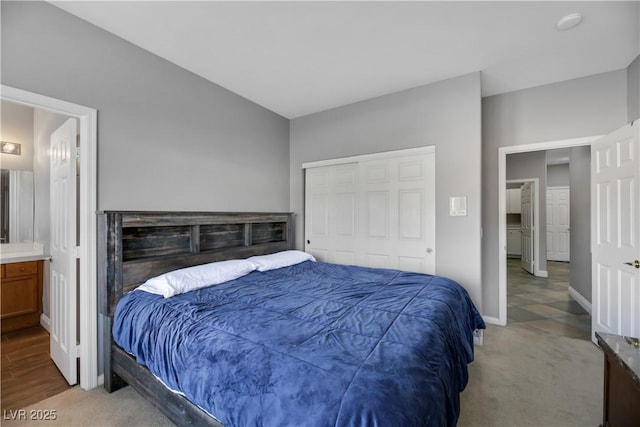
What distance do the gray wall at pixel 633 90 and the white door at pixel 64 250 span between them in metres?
5.05

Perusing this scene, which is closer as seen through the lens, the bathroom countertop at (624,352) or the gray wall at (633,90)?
the bathroom countertop at (624,352)

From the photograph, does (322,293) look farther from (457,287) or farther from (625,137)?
(625,137)

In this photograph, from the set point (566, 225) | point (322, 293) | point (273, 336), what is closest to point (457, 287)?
point (322, 293)

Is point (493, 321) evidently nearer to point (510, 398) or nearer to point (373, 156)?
point (510, 398)

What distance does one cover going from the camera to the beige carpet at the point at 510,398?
1728 mm

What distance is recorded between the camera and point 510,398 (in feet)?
6.31

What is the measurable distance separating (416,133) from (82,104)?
3175mm

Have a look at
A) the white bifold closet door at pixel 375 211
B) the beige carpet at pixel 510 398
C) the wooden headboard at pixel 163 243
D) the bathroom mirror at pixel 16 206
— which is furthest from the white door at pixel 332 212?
the bathroom mirror at pixel 16 206

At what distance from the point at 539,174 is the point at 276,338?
6.79 metres

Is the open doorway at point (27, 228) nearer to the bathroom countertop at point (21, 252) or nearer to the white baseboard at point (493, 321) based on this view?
the bathroom countertop at point (21, 252)

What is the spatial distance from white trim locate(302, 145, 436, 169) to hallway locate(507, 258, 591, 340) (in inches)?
A: 92.5

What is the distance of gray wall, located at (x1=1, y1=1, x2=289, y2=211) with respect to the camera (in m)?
1.87

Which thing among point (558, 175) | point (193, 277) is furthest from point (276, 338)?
point (558, 175)

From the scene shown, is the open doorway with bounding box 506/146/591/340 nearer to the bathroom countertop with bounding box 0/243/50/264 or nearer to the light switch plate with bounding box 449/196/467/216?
the light switch plate with bounding box 449/196/467/216
